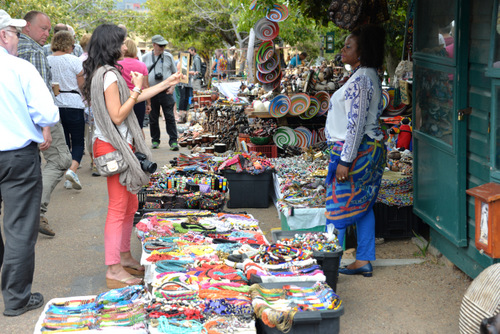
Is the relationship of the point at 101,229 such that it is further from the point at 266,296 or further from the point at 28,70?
the point at 266,296

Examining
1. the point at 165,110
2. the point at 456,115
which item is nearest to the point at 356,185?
the point at 456,115

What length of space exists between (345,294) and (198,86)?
16.4 m

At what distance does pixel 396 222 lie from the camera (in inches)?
237

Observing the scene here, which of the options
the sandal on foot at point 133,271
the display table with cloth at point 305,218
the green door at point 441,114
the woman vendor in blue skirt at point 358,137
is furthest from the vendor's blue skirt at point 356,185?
the sandal on foot at point 133,271

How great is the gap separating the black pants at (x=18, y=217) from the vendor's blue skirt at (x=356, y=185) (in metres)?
2.35

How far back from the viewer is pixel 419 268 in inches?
212

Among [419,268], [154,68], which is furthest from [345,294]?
[154,68]

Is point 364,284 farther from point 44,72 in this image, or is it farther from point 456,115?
point 44,72

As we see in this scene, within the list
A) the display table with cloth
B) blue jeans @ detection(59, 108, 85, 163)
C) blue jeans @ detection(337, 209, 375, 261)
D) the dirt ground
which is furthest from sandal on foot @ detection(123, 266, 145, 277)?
blue jeans @ detection(59, 108, 85, 163)

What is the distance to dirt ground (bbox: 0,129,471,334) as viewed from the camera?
4297 mm

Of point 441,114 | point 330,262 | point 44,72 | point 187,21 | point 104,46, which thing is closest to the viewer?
point 330,262

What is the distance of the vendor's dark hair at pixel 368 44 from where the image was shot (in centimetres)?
485

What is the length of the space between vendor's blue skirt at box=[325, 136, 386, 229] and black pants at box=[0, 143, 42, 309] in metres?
2.35

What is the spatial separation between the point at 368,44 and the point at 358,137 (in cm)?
78
